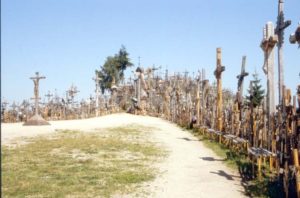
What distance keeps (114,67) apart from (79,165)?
40.7 metres

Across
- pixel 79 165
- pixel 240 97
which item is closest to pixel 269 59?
pixel 240 97

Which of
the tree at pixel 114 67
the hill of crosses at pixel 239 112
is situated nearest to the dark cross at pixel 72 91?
the hill of crosses at pixel 239 112

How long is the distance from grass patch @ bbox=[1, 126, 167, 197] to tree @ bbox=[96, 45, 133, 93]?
3398 centimetres

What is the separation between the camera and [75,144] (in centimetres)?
1505

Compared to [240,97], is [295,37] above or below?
above

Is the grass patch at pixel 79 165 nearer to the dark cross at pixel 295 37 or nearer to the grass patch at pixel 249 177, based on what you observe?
the grass patch at pixel 249 177

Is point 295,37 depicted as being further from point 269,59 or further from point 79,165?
point 79,165

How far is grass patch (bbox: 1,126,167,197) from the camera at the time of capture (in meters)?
8.47

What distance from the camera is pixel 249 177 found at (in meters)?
9.77

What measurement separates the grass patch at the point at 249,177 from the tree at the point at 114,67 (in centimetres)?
3778

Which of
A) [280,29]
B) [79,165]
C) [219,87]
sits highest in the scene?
[280,29]

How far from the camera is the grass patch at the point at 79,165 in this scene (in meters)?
8.47

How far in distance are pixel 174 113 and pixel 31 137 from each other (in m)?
13.2

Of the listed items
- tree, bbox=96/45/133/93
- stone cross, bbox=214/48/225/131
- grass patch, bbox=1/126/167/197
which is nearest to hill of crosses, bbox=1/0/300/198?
stone cross, bbox=214/48/225/131
